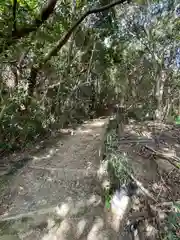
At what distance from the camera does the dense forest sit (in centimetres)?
533

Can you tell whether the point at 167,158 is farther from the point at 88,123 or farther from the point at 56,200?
the point at 88,123

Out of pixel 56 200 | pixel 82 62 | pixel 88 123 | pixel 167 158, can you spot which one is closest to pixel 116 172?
pixel 167 158

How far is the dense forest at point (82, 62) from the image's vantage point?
5328mm

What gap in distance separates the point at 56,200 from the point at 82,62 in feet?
18.4

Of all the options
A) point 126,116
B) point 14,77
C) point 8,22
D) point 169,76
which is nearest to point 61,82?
point 14,77

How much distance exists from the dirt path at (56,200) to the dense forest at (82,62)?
1395mm

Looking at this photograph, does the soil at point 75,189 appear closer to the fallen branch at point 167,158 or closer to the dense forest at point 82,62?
the fallen branch at point 167,158

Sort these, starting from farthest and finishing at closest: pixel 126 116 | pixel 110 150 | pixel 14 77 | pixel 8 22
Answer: pixel 126 116 < pixel 14 77 < pixel 8 22 < pixel 110 150

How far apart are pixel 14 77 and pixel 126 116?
4.13 m

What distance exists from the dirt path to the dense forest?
54.9 inches

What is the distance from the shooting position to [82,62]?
8.25 meters

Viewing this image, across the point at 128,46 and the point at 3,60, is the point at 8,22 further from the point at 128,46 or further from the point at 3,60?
the point at 128,46

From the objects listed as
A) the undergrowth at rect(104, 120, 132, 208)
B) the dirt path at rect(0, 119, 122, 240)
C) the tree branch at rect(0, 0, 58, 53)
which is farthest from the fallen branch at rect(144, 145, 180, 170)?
the tree branch at rect(0, 0, 58, 53)

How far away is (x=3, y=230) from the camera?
3.23m
